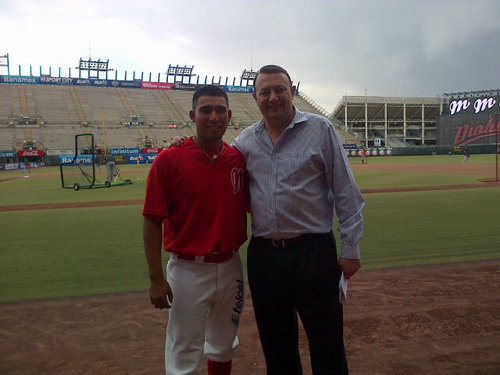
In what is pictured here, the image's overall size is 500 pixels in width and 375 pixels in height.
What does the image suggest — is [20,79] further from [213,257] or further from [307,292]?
[307,292]

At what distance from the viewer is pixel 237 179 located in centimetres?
260

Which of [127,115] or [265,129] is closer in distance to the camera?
[265,129]

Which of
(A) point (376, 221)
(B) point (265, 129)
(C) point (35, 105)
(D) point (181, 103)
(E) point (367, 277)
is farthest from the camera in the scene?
(D) point (181, 103)

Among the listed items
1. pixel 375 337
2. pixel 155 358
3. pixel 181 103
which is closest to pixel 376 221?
pixel 375 337

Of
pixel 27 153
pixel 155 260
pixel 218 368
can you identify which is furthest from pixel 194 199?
pixel 27 153

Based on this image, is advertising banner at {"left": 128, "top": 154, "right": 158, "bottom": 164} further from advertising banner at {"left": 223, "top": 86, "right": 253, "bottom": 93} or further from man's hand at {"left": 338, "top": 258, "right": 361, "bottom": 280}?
man's hand at {"left": 338, "top": 258, "right": 361, "bottom": 280}

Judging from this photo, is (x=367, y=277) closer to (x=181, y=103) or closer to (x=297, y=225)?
(x=297, y=225)

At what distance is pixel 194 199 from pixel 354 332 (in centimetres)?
216

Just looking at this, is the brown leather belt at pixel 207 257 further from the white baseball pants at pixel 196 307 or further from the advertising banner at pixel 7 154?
the advertising banner at pixel 7 154

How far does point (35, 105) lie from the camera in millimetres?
57969

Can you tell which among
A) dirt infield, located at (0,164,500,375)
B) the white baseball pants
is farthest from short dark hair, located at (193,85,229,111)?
dirt infield, located at (0,164,500,375)

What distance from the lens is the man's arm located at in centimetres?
244

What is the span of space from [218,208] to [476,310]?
311 cm

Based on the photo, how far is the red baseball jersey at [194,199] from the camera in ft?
7.93
